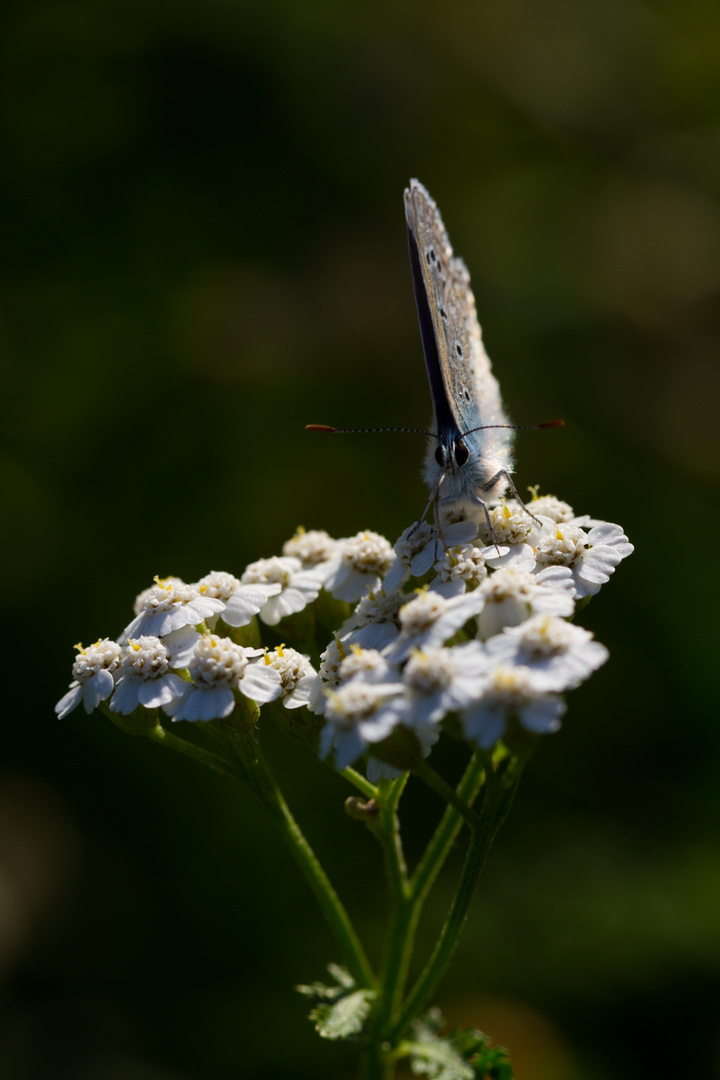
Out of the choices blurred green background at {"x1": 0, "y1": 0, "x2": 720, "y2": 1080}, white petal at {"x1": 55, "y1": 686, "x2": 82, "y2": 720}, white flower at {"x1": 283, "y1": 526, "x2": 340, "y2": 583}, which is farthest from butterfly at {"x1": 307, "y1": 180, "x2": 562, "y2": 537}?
blurred green background at {"x1": 0, "y1": 0, "x2": 720, "y2": 1080}

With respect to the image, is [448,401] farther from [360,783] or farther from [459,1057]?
[459,1057]

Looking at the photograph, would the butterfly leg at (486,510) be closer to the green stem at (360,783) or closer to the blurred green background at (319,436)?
the green stem at (360,783)

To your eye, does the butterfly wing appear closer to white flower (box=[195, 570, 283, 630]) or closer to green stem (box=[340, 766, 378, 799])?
white flower (box=[195, 570, 283, 630])

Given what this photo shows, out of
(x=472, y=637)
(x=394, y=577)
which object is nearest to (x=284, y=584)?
(x=394, y=577)

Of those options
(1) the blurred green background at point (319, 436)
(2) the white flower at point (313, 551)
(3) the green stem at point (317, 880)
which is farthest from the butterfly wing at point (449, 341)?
(1) the blurred green background at point (319, 436)

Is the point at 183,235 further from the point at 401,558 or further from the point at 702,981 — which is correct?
the point at 702,981

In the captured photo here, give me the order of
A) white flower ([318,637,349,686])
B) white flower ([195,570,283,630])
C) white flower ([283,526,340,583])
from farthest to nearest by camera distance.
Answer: white flower ([283,526,340,583]) → white flower ([195,570,283,630]) → white flower ([318,637,349,686])

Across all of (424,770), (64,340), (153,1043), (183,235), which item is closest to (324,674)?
(424,770)

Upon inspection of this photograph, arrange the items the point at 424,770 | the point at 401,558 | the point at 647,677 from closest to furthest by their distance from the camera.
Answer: the point at 424,770, the point at 401,558, the point at 647,677
